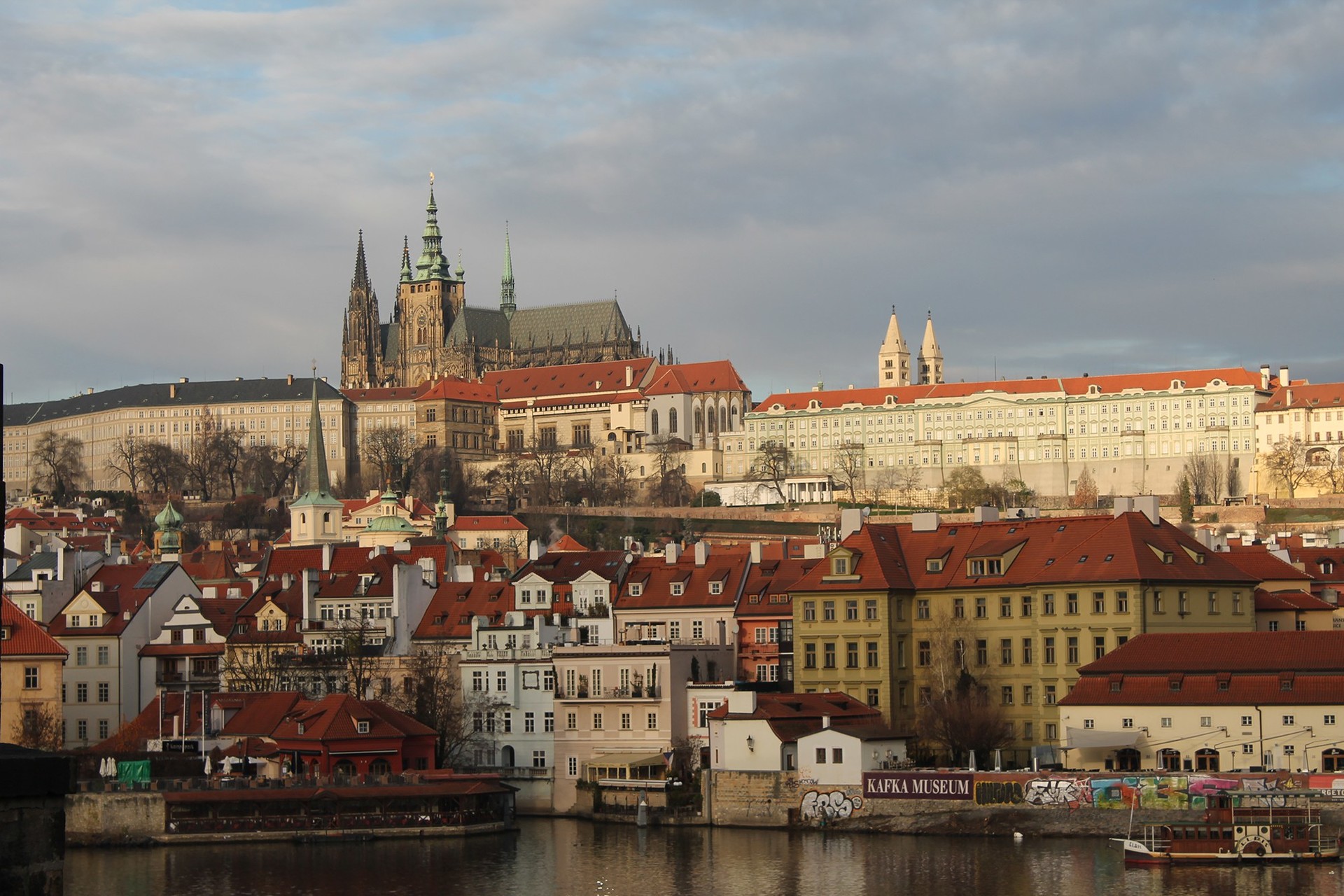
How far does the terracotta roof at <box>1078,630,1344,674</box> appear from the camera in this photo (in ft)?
169

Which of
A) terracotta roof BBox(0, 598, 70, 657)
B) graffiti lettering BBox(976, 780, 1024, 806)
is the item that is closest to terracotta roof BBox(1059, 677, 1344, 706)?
graffiti lettering BBox(976, 780, 1024, 806)

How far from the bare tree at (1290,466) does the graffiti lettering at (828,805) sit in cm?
14805

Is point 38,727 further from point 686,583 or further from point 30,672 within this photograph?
point 686,583

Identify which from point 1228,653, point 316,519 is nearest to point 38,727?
point 1228,653

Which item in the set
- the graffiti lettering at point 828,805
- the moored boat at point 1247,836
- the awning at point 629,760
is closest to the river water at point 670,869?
the graffiti lettering at point 828,805

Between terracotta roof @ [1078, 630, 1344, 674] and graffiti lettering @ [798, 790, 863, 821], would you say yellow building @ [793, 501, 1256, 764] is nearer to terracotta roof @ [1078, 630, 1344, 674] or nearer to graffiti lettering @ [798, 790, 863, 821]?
terracotta roof @ [1078, 630, 1344, 674]

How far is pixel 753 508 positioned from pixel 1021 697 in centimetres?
12716

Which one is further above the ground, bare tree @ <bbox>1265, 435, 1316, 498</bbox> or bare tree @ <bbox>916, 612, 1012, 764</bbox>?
Answer: bare tree @ <bbox>1265, 435, 1316, 498</bbox>

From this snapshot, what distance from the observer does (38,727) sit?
2457 inches

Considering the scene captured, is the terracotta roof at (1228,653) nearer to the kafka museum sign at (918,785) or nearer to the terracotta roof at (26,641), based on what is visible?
the kafka museum sign at (918,785)

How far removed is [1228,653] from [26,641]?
3540 cm

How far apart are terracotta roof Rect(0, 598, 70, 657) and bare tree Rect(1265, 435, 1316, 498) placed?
146m

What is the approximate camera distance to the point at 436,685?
61.7 metres

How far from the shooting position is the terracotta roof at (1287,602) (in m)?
61.7
